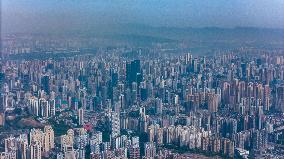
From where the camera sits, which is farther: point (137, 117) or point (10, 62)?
point (137, 117)

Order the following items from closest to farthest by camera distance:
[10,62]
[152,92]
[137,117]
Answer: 1. [10,62]
2. [137,117]
3. [152,92]

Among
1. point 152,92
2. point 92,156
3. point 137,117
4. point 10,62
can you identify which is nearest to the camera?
point 92,156

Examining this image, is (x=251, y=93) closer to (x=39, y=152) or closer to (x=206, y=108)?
(x=206, y=108)

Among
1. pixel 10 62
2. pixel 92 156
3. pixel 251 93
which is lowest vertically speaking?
pixel 92 156

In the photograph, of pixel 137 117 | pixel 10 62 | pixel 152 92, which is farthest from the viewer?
pixel 152 92

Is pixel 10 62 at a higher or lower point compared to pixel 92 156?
higher

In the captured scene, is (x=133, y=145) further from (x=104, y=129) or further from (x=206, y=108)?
(x=206, y=108)

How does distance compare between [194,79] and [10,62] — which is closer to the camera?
[10,62]

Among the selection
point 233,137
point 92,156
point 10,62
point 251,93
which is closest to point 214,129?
point 233,137

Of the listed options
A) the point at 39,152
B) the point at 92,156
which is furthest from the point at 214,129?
the point at 39,152
